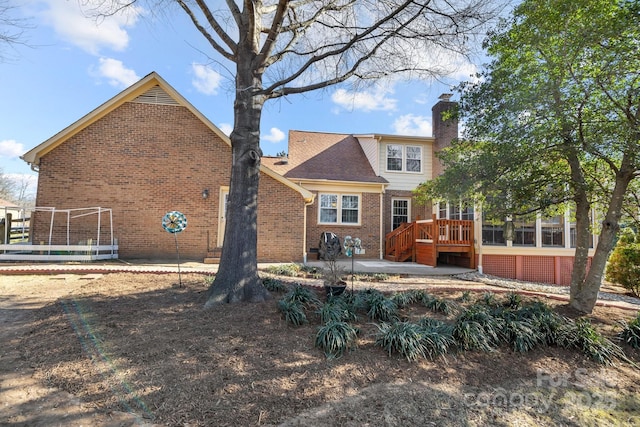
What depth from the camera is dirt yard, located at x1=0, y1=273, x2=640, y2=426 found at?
8.46 feet

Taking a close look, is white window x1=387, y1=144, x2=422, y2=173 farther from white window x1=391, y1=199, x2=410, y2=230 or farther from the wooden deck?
the wooden deck

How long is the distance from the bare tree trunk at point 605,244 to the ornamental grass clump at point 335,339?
444 centimetres

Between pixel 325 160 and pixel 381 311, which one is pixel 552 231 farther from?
pixel 381 311

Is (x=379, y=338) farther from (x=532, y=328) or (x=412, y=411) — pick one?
(x=532, y=328)

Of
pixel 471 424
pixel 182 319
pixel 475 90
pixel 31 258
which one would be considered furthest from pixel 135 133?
pixel 471 424

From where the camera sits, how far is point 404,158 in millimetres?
15359

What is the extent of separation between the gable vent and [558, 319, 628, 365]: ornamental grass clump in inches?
476

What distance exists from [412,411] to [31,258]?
36.5 ft

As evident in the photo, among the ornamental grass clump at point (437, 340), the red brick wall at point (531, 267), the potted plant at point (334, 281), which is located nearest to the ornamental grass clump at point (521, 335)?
the ornamental grass clump at point (437, 340)

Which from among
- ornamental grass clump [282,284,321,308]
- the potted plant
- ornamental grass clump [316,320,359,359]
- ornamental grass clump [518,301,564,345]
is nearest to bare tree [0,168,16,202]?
the potted plant

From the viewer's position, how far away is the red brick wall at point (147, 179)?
35.2 ft

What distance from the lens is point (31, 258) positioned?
30.6 ft

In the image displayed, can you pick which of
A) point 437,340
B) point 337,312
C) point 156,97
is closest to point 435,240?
point 337,312

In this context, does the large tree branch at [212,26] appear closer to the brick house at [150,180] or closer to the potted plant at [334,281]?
the potted plant at [334,281]
